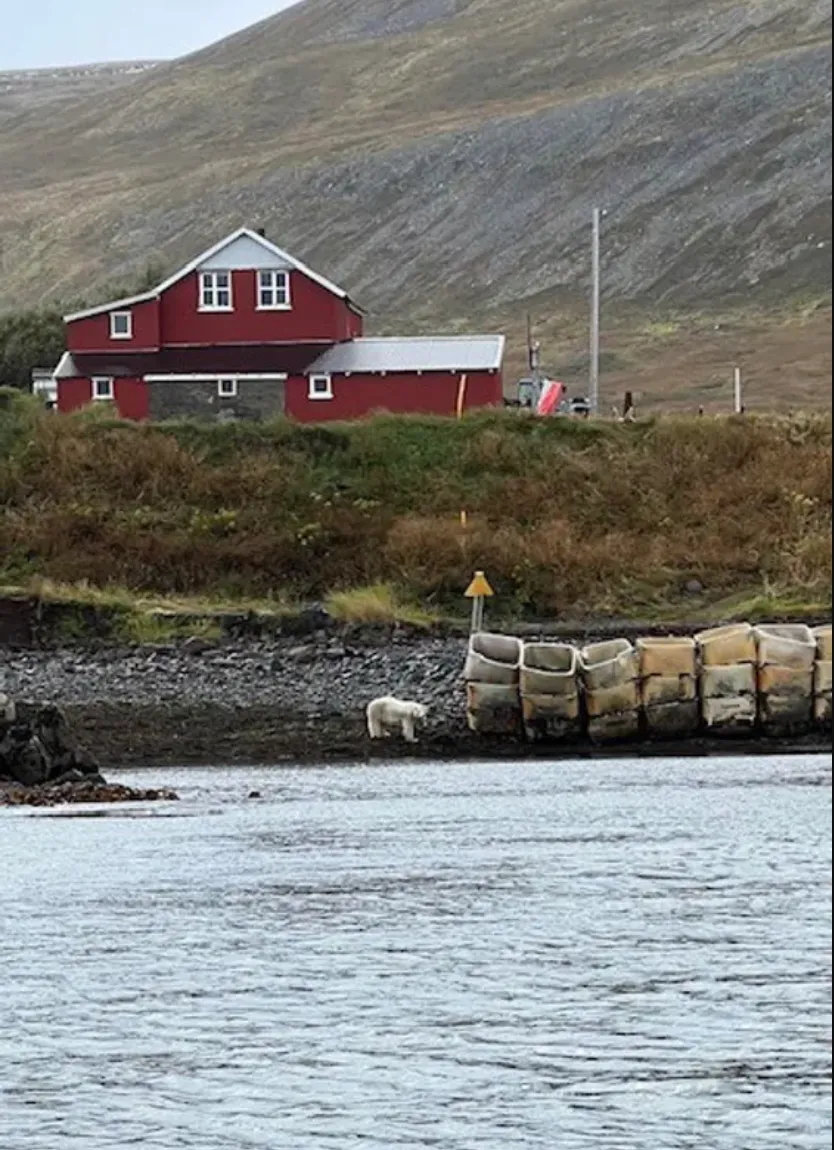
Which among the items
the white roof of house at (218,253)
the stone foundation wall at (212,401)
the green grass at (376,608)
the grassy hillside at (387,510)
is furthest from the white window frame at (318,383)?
the green grass at (376,608)

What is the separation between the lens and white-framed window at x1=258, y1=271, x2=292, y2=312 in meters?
65.1

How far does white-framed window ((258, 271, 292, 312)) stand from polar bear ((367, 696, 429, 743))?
28.5 m

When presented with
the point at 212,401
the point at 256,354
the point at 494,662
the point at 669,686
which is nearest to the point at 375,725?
the point at 494,662

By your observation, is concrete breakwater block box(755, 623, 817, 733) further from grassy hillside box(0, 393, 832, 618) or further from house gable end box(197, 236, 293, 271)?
house gable end box(197, 236, 293, 271)

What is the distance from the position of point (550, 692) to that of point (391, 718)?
260 cm

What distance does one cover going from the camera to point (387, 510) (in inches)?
2116

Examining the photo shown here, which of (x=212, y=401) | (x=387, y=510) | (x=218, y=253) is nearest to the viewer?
(x=387, y=510)

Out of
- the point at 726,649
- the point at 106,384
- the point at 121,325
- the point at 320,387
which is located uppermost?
the point at 121,325

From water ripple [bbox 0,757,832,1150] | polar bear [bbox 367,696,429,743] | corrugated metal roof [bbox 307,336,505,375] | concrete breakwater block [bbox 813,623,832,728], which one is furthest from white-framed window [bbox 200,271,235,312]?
water ripple [bbox 0,757,832,1150]

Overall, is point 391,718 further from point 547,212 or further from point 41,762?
point 547,212

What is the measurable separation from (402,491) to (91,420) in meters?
8.08

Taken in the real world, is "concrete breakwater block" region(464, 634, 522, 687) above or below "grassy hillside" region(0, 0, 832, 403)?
below

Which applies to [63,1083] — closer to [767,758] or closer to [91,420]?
[767,758]

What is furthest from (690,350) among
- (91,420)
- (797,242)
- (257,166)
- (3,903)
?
(3,903)
